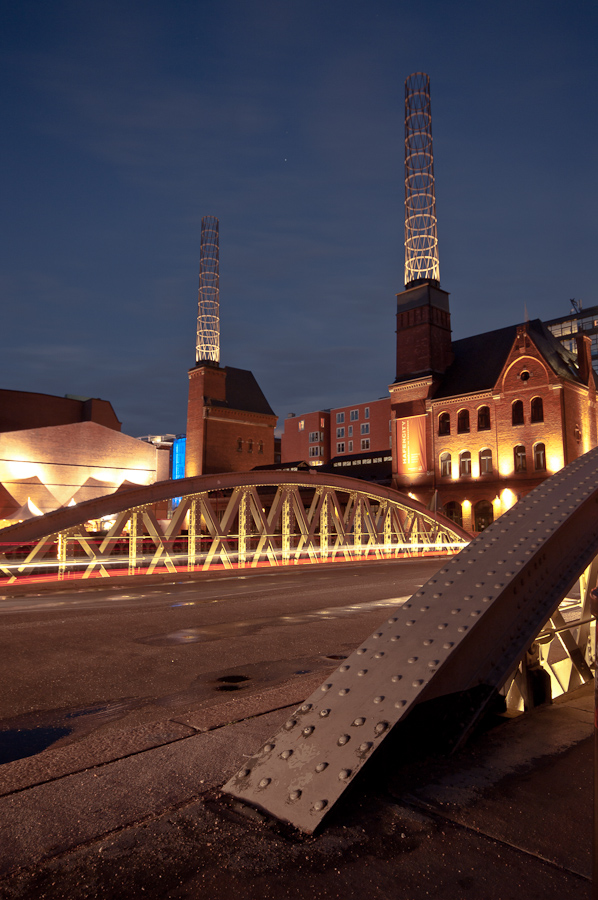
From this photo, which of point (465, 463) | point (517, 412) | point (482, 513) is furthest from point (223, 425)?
point (517, 412)

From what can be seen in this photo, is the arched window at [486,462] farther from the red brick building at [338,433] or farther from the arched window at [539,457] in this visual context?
the red brick building at [338,433]

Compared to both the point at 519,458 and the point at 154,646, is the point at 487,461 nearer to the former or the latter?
the point at 519,458

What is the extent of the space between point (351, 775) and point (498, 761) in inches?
41.0

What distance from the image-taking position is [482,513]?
152ft

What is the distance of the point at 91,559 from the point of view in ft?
59.9

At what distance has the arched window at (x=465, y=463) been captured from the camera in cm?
A: 4759

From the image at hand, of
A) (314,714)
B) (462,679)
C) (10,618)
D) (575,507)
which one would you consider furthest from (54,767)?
(10,618)

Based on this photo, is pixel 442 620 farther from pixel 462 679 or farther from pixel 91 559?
pixel 91 559

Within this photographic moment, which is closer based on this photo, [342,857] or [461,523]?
[342,857]

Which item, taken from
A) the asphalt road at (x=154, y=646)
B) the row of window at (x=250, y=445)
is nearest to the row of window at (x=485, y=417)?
the row of window at (x=250, y=445)

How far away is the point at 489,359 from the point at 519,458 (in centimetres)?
1050

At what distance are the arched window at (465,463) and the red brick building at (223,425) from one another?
25553 mm

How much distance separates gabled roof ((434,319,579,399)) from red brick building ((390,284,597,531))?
4.5 inches

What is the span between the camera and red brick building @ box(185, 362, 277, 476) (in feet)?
212
